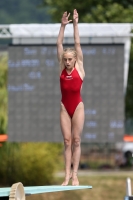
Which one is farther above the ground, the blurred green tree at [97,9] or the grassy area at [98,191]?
the blurred green tree at [97,9]

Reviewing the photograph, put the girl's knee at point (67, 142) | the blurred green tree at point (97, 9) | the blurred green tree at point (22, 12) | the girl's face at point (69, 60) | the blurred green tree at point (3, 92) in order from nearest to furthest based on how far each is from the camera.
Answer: the girl's face at point (69, 60) → the girl's knee at point (67, 142) → the blurred green tree at point (3, 92) → the blurred green tree at point (97, 9) → the blurred green tree at point (22, 12)

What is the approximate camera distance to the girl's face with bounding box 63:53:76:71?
11220 millimetres

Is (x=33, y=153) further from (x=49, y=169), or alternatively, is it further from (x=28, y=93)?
(x=28, y=93)

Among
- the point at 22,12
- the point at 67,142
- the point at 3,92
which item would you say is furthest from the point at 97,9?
the point at 22,12

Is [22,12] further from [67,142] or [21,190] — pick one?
[21,190]

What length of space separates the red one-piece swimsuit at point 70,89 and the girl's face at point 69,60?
85 millimetres

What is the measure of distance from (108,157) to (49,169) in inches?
631

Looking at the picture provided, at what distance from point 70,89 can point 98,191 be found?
1467cm

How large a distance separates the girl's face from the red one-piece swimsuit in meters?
0.09

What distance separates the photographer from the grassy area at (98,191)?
25047 mm

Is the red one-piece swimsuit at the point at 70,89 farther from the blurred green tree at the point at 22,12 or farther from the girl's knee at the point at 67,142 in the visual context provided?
the blurred green tree at the point at 22,12

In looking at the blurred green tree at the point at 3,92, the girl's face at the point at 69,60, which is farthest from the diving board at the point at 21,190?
the blurred green tree at the point at 3,92

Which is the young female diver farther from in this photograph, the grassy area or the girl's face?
the grassy area

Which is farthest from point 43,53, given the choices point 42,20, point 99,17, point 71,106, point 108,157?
point 42,20
